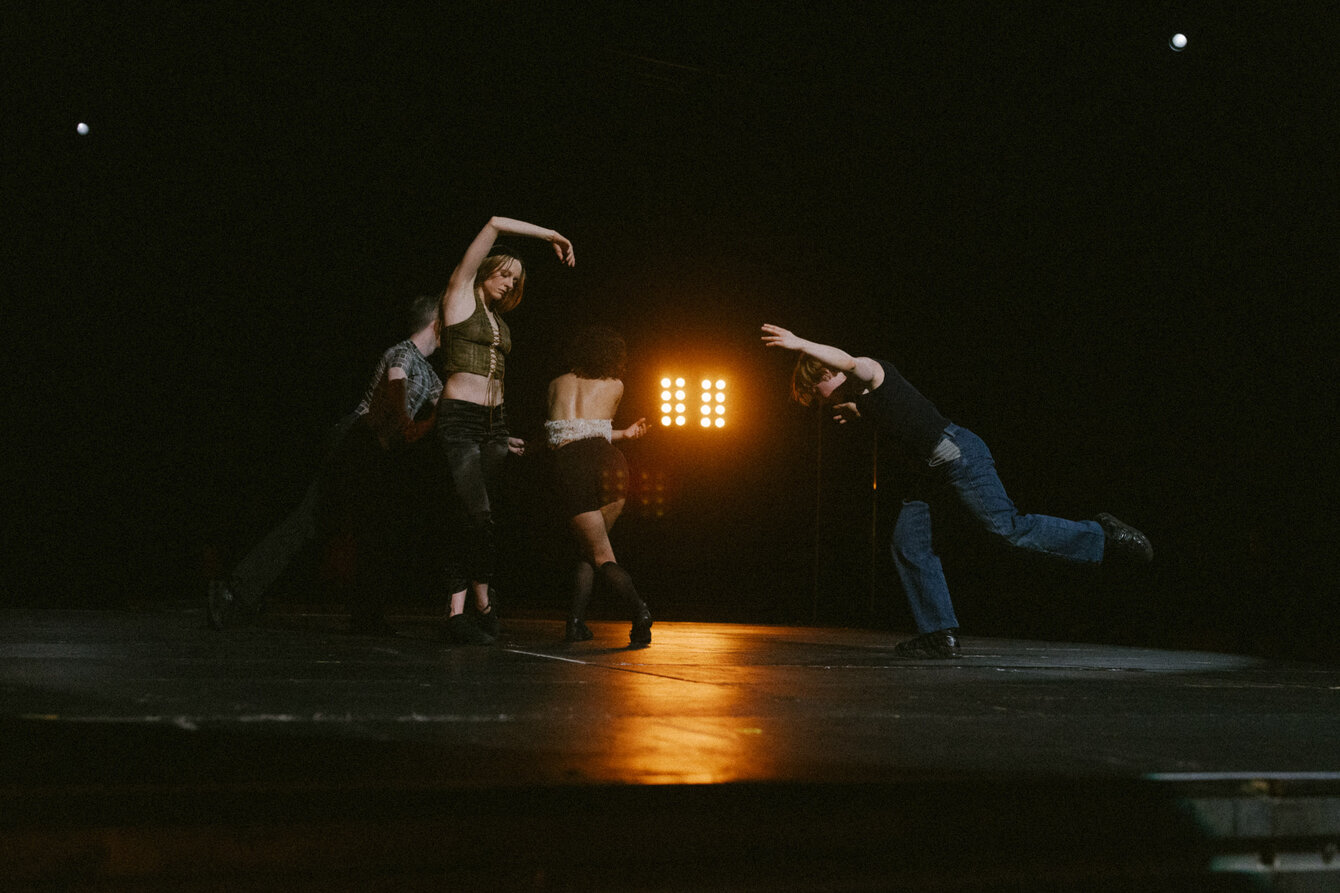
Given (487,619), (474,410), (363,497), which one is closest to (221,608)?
(363,497)

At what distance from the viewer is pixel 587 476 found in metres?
4.81

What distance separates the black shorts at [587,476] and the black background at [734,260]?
4.11m

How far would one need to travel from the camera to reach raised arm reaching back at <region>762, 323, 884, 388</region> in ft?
14.2

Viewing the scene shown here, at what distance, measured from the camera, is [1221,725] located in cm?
265

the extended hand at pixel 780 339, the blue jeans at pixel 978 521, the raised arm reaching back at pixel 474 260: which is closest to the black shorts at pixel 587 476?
the raised arm reaching back at pixel 474 260

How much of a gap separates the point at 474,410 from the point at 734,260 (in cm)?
790

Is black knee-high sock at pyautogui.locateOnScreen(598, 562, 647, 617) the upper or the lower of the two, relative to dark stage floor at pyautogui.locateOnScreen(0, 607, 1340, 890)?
upper

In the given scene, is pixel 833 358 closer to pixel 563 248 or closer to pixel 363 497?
pixel 563 248

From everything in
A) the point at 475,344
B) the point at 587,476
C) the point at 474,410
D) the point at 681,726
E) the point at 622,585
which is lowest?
the point at 681,726

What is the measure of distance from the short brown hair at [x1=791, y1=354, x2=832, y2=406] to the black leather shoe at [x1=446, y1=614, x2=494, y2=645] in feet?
5.07

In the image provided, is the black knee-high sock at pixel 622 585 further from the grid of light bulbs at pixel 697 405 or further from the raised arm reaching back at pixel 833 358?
the grid of light bulbs at pixel 697 405

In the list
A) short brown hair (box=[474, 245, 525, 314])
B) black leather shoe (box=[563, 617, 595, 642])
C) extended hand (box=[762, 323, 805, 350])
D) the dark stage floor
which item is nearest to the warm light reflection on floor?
the dark stage floor

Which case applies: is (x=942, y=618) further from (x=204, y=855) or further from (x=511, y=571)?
(x=511, y=571)

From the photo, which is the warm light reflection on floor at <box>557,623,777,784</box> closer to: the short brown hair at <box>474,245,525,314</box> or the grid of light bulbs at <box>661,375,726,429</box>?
the short brown hair at <box>474,245,525,314</box>
